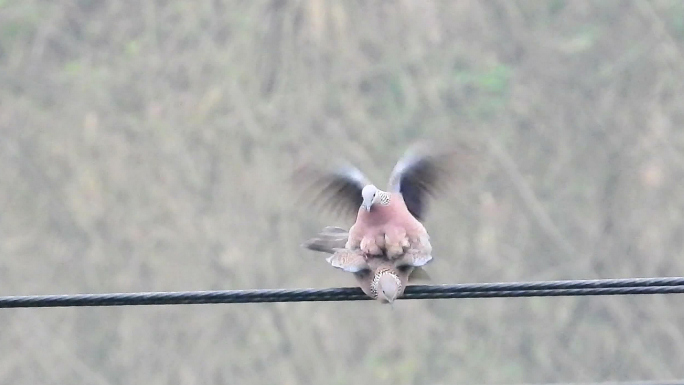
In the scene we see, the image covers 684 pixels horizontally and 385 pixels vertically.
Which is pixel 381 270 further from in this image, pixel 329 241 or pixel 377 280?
pixel 329 241

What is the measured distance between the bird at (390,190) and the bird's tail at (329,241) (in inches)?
2.4

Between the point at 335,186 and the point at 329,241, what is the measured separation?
25 centimetres

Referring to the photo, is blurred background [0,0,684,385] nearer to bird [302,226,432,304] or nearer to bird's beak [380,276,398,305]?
bird [302,226,432,304]

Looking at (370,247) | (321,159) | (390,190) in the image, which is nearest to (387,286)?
(370,247)

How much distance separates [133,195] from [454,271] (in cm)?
225

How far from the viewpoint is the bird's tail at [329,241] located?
10.3 feet

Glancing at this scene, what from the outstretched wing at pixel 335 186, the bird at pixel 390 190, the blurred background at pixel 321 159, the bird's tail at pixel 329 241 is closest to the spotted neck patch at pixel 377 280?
the bird at pixel 390 190

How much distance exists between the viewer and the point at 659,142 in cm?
743

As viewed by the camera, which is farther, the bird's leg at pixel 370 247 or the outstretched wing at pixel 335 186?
the outstretched wing at pixel 335 186

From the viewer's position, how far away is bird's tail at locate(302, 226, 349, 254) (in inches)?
124

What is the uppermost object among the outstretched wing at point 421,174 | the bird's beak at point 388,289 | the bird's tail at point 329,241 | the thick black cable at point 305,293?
the outstretched wing at point 421,174

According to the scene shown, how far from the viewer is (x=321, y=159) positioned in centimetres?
730

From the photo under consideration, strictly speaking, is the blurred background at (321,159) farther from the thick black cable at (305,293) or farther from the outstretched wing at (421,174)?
the thick black cable at (305,293)

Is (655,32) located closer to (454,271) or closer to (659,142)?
(659,142)
